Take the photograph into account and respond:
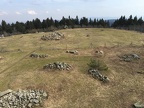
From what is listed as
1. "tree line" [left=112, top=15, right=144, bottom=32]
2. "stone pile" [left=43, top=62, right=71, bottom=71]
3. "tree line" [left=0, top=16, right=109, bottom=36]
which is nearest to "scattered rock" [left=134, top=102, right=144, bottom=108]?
"stone pile" [left=43, top=62, right=71, bottom=71]

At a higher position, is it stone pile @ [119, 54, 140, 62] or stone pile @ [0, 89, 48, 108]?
stone pile @ [119, 54, 140, 62]

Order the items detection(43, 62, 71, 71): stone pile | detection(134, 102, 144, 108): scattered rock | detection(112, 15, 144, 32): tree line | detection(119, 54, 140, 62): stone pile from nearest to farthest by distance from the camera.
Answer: detection(134, 102, 144, 108): scattered rock
detection(43, 62, 71, 71): stone pile
detection(119, 54, 140, 62): stone pile
detection(112, 15, 144, 32): tree line

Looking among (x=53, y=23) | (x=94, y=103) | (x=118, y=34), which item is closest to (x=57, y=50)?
(x=94, y=103)

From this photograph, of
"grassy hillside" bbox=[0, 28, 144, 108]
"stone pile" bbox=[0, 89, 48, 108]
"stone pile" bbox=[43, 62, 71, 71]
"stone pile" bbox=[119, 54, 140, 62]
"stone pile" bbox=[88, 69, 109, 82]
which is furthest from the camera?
"stone pile" bbox=[119, 54, 140, 62]

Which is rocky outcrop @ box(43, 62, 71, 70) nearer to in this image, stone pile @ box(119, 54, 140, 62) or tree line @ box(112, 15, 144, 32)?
stone pile @ box(119, 54, 140, 62)

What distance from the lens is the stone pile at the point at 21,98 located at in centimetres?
2861

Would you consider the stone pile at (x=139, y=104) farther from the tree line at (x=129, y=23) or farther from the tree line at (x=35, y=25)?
the tree line at (x=129, y=23)

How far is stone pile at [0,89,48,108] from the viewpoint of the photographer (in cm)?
2861

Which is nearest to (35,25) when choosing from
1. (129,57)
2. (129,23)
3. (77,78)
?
(129,23)

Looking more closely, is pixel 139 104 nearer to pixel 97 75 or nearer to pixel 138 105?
pixel 138 105

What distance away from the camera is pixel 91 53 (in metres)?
53.6

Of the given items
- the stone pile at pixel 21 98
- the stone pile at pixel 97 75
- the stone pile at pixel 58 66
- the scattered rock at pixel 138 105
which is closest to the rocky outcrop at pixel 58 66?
the stone pile at pixel 58 66

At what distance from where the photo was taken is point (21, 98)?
29438mm

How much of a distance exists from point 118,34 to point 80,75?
47404 mm
